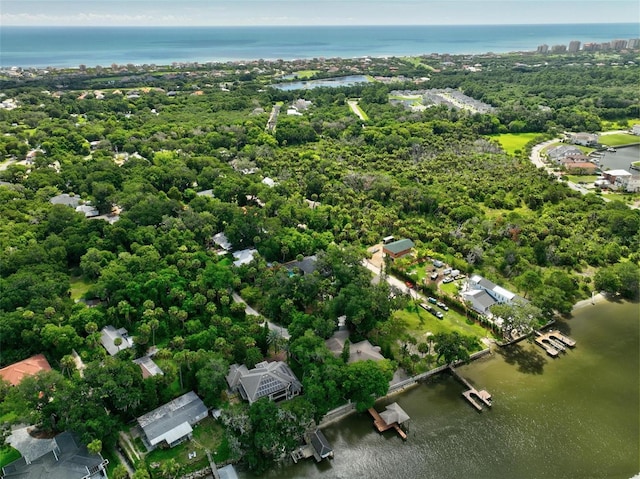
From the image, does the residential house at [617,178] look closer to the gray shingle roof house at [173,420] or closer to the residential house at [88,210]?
the gray shingle roof house at [173,420]

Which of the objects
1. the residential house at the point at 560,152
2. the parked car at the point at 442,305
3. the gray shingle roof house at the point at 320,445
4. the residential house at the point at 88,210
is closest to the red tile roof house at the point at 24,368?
the gray shingle roof house at the point at 320,445

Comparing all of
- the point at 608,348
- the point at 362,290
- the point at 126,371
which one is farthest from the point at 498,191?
the point at 126,371

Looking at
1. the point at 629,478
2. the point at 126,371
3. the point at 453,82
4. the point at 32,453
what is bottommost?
the point at 629,478

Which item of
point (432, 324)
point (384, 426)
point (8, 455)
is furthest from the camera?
point (432, 324)

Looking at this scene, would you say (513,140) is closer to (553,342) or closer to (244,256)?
(553,342)

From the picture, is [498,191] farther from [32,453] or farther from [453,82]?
[453,82]

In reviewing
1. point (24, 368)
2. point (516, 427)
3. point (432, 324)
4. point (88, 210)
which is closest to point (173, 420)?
point (24, 368)
